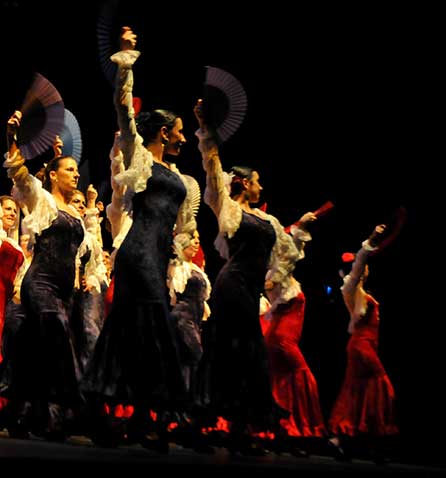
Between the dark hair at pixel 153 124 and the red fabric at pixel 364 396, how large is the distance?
3021mm

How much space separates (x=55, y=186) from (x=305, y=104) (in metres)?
3.67

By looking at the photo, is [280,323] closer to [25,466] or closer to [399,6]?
[399,6]

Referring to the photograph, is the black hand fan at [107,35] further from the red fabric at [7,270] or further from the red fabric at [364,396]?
the red fabric at [364,396]

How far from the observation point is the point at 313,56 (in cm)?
847

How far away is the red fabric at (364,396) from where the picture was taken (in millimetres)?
7348

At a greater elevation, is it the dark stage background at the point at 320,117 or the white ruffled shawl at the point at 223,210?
the dark stage background at the point at 320,117

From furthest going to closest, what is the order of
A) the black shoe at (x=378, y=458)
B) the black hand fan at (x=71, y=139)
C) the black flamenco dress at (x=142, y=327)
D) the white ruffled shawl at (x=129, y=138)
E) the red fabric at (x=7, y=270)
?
the black shoe at (x=378, y=458) < the red fabric at (x=7, y=270) < the black hand fan at (x=71, y=139) < the white ruffled shawl at (x=129, y=138) < the black flamenco dress at (x=142, y=327)

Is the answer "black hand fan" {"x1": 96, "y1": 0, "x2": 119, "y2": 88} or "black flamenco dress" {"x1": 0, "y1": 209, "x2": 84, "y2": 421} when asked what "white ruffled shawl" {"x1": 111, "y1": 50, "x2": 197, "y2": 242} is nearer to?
"black hand fan" {"x1": 96, "y1": 0, "x2": 119, "y2": 88}

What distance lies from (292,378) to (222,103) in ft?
7.40

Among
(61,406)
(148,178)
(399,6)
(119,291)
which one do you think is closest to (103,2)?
(148,178)

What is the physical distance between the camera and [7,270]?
654 centimetres

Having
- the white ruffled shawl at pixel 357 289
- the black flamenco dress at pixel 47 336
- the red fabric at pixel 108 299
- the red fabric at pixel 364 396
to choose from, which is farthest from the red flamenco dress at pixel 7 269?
the white ruffled shawl at pixel 357 289

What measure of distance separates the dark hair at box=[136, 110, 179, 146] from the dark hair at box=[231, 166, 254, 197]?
3.34ft

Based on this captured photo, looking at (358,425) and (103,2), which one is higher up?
(103,2)
